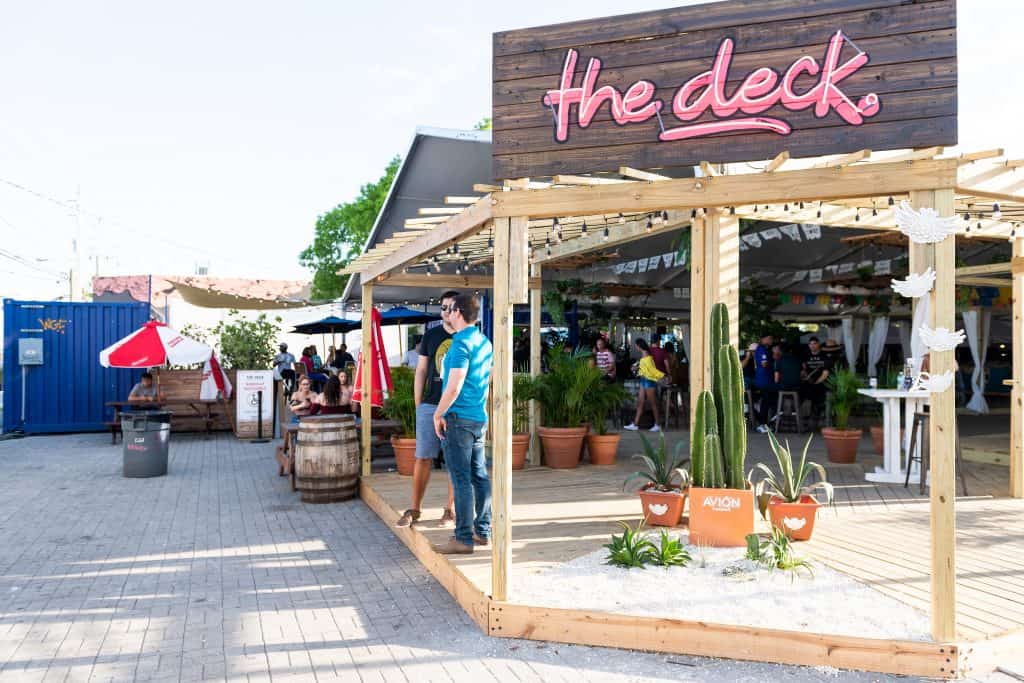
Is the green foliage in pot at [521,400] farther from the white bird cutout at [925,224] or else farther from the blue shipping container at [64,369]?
the blue shipping container at [64,369]

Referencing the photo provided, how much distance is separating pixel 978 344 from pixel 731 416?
12.2 m

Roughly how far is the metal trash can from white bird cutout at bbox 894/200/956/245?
26.4 feet

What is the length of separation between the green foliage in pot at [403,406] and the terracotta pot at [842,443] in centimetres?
440

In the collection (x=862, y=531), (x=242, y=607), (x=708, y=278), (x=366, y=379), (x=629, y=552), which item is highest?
(x=708, y=278)

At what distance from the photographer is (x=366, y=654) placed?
3.58m

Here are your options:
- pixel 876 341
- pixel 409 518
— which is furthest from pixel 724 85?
pixel 876 341

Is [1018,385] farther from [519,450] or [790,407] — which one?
[790,407]

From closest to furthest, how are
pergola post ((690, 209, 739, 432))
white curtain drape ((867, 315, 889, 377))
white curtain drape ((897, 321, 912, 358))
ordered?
1. pergola post ((690, 209, 739, 432))
2. white curtain drape ((867, 315, 889, 377))
3. white curtain drape ((897, 321, 912, 358))

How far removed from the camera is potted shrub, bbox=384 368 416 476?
758cm

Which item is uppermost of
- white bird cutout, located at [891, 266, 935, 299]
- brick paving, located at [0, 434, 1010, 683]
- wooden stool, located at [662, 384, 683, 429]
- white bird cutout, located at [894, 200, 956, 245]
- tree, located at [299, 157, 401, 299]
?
tree, located at [299, 157, 401, 299]

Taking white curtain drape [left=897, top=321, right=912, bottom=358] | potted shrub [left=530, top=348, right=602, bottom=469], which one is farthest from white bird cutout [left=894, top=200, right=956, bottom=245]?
white curtain drape [left=897, top=321, right=912, bottom=358]

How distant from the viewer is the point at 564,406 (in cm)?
809

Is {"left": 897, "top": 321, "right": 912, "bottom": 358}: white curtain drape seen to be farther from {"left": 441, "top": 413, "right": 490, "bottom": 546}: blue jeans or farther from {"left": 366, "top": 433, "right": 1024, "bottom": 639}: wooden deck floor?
{"left": 441, "top": 413, "right": 490, "bottom": 546}: blue jeans

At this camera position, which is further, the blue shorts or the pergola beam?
the blue shorts
